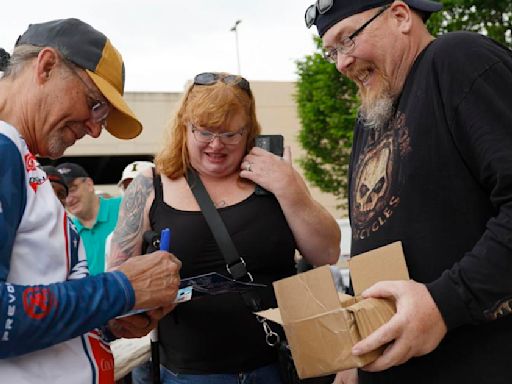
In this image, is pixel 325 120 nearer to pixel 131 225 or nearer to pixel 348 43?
pixel 131 225

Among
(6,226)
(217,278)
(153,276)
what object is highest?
(6,226)

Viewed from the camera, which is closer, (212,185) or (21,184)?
(21,184)

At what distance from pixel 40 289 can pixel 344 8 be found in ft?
4.44

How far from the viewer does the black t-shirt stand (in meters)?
1.50

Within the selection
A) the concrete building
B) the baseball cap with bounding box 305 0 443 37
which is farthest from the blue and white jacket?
the concrete building

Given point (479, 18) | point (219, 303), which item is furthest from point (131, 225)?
point (479, 18)

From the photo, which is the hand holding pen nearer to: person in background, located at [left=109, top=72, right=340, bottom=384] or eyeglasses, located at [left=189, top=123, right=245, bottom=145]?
person in background, located at [left=109, top=72, right=340, bottom=384]

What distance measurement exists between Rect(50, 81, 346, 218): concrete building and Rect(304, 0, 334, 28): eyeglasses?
20123 millimetres

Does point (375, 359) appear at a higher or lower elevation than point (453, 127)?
lower

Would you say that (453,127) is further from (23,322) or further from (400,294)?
(23,322)

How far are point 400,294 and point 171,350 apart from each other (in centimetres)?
134

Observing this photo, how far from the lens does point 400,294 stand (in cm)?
153

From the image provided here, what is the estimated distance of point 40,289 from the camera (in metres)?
1.46

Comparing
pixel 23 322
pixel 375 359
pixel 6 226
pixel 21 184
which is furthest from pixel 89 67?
pixel 375 359
